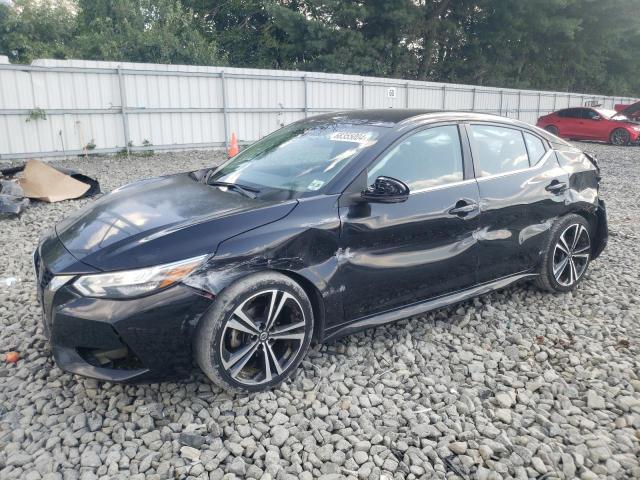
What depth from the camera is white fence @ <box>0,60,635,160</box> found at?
11422mm

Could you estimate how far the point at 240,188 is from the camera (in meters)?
3.44

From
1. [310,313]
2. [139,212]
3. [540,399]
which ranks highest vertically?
[139,212]

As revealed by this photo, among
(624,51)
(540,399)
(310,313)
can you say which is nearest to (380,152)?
(310,313)

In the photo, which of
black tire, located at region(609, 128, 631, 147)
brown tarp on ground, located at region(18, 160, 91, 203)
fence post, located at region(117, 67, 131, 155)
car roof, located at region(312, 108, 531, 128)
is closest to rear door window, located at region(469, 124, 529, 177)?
car roof, located at region(312, 108, 531, 128)

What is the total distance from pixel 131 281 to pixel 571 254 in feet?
11.9

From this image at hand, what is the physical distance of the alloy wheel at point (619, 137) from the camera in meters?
19.0

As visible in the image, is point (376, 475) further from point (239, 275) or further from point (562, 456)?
point (239, 275)

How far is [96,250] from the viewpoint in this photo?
2768 millimetres

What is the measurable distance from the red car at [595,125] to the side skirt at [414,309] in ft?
54.7

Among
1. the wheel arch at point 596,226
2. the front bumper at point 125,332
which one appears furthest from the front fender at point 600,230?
the front bumper at point 125,332

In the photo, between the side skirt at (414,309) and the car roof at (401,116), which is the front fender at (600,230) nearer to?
the side skirt at (414,309)

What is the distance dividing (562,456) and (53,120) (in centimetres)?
1226

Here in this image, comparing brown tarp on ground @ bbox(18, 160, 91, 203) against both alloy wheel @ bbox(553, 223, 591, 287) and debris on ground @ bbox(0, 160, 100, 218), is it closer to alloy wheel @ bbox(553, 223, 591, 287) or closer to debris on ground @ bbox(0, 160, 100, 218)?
debris on ground @ bbox(0, 160, 100, 218)

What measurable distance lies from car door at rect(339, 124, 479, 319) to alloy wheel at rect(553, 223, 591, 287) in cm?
109
